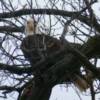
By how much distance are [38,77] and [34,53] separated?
1.04 feet

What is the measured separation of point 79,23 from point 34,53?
0.88 meters

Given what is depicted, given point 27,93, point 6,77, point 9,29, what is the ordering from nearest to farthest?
point 27,93, point 6,77, point 9,29

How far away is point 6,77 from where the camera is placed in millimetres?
5762

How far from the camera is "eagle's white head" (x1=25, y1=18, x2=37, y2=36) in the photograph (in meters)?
5.23

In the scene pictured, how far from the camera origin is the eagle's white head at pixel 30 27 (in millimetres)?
5234

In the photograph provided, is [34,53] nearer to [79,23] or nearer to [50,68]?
[50,68]

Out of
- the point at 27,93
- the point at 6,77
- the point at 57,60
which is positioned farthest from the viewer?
the point at 6,77

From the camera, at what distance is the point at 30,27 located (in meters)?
5.49

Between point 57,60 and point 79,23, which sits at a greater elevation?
point 79,23

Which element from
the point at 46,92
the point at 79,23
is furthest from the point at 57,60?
the point at 79,23

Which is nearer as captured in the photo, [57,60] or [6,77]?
[57,60]

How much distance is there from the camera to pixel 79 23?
5605mm

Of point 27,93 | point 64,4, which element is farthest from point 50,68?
point 64,4

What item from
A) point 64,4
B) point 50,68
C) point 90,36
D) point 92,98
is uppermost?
point 64,4
